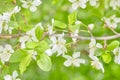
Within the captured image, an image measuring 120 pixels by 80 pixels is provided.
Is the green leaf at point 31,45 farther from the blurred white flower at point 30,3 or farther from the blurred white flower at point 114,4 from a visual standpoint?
the blurred white flower at point 114,4

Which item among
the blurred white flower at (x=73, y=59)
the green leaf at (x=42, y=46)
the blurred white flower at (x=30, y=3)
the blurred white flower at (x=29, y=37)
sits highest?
the blurred white flower at (x=30, y=3)

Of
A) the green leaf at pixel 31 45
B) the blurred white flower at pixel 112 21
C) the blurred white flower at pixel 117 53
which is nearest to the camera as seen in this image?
the green leaf at pixel 31 45

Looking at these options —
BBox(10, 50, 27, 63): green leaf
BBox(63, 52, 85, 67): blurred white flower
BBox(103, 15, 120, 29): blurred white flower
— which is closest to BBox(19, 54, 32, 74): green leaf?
BBox(10, 50, 27, 63): green leaf

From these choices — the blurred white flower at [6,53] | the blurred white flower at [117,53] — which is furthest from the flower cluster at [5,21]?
the blurred white flower at [117,53]

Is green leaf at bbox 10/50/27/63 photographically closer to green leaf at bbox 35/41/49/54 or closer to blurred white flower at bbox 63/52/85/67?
green leaf at bbox 35/41/49/54

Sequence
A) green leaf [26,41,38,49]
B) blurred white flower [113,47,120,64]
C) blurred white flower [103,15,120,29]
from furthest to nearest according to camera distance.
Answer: blurred white flower [103,15,120,29] < blurred white flower [113,47,120,64] < green leaf [26,41,38,49]

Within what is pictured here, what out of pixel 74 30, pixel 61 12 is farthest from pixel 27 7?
pixel 61 12

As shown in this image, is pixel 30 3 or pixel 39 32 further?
pixel 30 3

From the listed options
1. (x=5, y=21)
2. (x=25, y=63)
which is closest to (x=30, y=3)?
(x=5, y=21)

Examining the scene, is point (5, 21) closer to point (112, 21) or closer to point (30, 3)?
point (30, 3)

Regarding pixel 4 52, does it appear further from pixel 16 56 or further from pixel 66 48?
pixel 66 48

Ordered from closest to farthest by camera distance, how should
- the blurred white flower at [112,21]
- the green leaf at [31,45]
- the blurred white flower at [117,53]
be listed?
the green leaf at [31,45] < the blurred white flower at [117,53] < the blurred white flower at [112,21]
